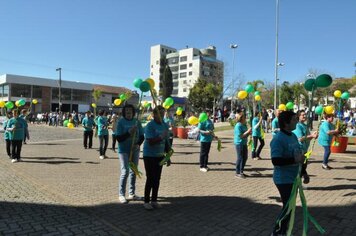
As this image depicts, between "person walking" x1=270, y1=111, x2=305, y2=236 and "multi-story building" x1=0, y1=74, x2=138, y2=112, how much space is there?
171ft

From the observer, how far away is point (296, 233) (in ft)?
15.1

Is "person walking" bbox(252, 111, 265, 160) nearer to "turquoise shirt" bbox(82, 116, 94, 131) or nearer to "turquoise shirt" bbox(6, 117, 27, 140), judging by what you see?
"turquoise shirt" bbox(82, 116, 94, 131)

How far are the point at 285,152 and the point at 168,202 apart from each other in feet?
9.08

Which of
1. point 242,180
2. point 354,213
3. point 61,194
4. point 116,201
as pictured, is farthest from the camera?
point 242,180

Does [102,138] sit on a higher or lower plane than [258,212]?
higher

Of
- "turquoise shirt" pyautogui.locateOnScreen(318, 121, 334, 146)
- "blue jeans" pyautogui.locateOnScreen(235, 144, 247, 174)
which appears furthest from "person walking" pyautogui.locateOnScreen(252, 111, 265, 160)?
"blue jeans" pyautogui.locateOnScreen(235, 144, 247, 174)

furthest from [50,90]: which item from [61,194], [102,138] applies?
[61,194]

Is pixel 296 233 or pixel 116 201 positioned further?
pixel 116 201

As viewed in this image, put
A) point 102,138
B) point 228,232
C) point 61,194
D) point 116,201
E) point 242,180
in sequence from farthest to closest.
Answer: point 102,138, point 242,180, point 61,194, point 116,201, point 228,232

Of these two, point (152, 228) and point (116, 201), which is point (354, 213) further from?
point (116, 201)

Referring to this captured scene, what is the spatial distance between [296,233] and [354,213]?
157 centimetres

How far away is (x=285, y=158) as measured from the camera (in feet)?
13.3

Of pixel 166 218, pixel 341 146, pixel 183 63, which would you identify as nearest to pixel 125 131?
pixel 166 218

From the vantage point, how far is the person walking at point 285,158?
160 inches
